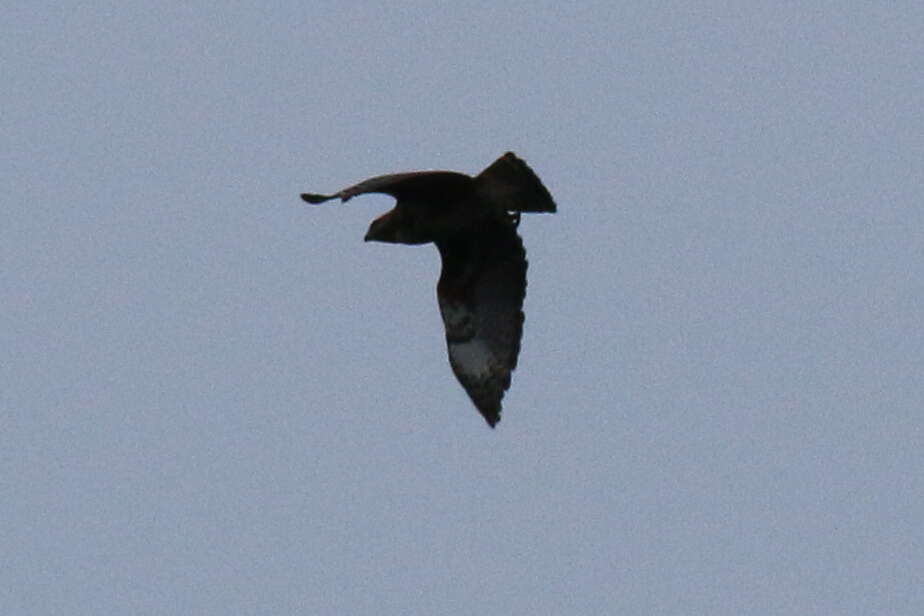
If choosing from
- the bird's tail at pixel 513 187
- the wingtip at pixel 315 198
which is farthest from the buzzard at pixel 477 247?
the wingtip at pixel 315 198

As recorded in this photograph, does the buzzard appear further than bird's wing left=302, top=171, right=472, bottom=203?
Yes

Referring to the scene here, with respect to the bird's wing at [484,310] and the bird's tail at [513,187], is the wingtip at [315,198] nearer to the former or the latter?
the bird's tail at [513,187]

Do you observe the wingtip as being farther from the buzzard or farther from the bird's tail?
the bird's tail

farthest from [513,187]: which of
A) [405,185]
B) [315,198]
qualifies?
[315,198]

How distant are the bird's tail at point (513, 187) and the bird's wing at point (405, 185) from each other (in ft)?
0.46

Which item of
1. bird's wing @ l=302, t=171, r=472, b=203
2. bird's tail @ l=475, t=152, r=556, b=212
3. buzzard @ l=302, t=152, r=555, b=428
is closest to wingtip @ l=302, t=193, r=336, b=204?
bird's wing @ l=302, t=171, r=472, b=203

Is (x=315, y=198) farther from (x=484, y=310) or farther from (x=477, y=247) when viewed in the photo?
(x=484, y=310)

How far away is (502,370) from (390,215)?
1357mm

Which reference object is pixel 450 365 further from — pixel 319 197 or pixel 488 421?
pixel 319 197

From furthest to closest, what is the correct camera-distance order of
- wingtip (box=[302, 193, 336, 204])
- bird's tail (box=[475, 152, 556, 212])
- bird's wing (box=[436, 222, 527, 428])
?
1. bird's wing (box=[436, 222, 527, 428])
2. bird's tail (box=[475, 152, 556, 212])
3. wingtip (box=[302, 193, 336, 204])

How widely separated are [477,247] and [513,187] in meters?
0.76

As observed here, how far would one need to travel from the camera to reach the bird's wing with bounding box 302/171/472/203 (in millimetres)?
15664

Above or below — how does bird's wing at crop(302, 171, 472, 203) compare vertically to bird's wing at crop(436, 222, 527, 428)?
above

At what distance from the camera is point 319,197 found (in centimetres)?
1562
